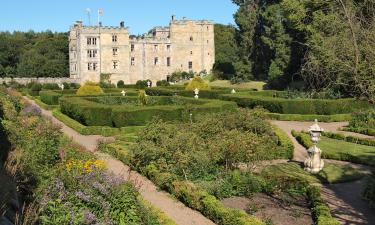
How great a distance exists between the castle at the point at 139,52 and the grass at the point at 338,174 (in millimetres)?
47825

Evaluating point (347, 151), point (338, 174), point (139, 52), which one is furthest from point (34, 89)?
point (338, 174)

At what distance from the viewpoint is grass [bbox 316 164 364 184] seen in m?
13.1

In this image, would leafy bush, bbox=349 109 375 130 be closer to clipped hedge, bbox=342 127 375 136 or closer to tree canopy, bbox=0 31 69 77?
clipped hedge, bbox=342 127 375 136

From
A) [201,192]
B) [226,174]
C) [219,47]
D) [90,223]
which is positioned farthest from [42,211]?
[219,47]

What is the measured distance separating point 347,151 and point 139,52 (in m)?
48.6

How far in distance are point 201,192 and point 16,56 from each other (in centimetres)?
7127

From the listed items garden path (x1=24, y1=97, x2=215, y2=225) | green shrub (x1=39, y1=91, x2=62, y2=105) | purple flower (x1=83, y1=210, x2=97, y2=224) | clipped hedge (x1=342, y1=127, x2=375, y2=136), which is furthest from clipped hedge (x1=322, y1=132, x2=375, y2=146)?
green shrub (x1=39, y1=91, x2=62, y2=105)

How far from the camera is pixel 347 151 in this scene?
656 inches

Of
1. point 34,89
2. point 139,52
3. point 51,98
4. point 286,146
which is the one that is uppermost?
point 139,52

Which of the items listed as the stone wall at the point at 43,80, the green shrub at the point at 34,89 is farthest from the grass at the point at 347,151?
the stone wall at the point at 43,80

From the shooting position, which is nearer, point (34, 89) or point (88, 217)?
point (88, 217)

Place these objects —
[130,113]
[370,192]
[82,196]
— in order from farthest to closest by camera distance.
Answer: [130,113], [370,192], [82,196]

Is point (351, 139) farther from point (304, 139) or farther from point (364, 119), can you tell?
point (364, 119)

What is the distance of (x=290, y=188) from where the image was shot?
11.8m
